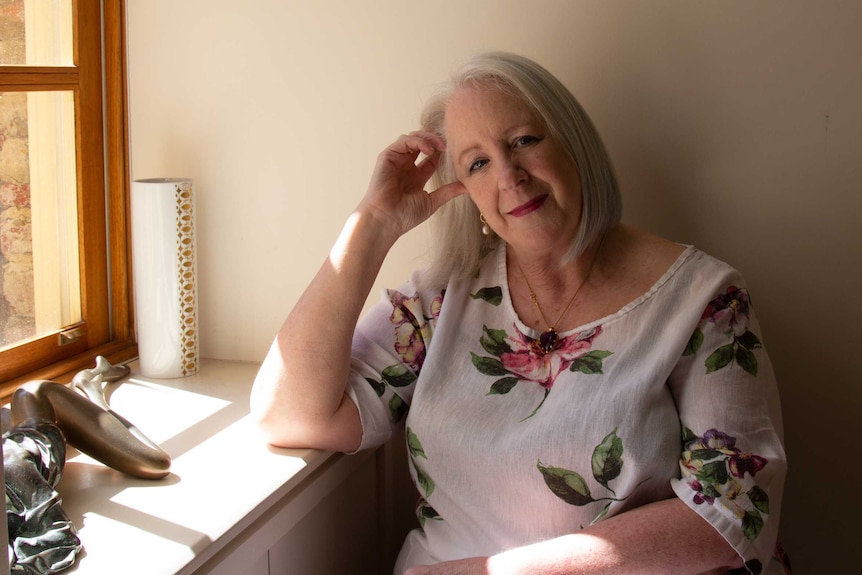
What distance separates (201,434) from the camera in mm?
1641

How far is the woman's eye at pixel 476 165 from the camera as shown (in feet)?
5.20

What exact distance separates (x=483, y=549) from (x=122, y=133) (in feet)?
3.85

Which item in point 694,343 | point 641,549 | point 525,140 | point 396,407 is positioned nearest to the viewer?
point 641,549

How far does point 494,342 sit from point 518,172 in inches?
12.1

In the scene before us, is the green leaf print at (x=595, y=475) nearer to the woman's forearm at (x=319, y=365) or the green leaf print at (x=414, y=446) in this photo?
the green leaf print at (x=414, y=446)

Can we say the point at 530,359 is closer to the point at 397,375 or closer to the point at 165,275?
the point at 397,375

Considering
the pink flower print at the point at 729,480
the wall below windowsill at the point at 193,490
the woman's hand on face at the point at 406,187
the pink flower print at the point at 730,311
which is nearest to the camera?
the wall below windowsill at the point at 193,490

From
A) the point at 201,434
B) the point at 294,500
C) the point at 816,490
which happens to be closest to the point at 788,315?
the point at 816,490

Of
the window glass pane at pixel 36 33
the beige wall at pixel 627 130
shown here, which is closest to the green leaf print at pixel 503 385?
the beige wall at pixel 627 130

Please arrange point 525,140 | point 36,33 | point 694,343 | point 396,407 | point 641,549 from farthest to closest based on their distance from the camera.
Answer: point 36,33
point 396,407
point 525,140
point 694,343
point 641,549

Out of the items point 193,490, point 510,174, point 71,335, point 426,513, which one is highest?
point 510,174

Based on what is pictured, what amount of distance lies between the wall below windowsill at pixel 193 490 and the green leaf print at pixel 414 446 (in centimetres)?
14

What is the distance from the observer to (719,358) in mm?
1430

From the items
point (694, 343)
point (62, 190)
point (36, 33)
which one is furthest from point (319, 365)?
point (36, 33)
